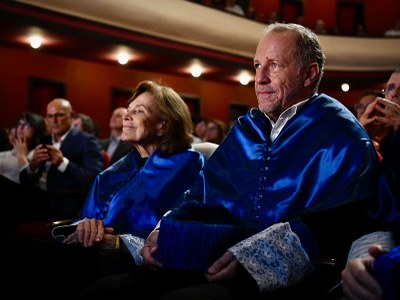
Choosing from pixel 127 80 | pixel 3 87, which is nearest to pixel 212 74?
pixel 127 80

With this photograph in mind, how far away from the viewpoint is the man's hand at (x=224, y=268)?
4.52 ft

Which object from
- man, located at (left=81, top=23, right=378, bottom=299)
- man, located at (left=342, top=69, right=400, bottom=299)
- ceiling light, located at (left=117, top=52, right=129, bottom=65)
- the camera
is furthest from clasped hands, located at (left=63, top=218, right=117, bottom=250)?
ceiling light, located at (left=117, top=52, right=129, bottom=65)

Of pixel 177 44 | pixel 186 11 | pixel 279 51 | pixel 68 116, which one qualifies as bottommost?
pixel 68 116

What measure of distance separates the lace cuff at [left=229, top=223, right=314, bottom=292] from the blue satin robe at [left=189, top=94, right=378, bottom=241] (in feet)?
0.48

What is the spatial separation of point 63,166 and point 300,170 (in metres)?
2.09

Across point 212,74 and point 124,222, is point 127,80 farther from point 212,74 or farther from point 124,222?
point 124,222

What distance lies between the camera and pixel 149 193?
2.06m

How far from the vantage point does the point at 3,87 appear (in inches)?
288

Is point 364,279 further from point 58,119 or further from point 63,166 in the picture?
point 58,119

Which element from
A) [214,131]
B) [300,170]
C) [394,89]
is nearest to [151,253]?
[300,170]

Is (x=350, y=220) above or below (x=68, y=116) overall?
below

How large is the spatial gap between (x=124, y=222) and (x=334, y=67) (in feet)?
33.2

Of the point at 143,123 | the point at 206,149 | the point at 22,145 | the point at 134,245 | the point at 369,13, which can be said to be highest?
the point at 369,13

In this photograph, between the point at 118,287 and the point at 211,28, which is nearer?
the point at 118,287
